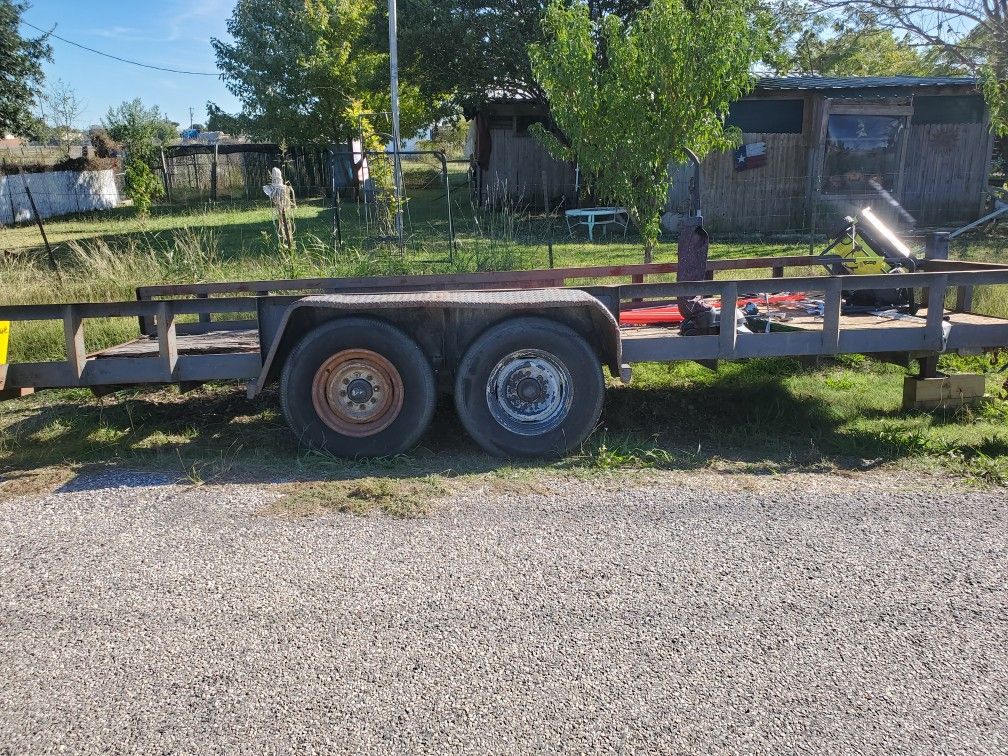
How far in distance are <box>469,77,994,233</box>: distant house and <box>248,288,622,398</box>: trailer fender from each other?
1412cm

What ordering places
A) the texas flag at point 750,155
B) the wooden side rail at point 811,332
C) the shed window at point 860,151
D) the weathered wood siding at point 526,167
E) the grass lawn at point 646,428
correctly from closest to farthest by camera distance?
the grass lawn at point 646,428
the wooden side rail at point 811,332
the texas flag at point 750,155
the shed window at point 860,151
the weathered wood siding at point 526,167

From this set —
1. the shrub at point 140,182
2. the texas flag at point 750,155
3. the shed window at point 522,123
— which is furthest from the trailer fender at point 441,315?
the shrub at point 140,182

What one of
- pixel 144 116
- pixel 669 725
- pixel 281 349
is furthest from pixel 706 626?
pixel 144 116

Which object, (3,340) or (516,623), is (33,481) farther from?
(516,623)

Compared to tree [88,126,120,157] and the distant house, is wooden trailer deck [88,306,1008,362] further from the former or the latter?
tree [88,126,120,157]

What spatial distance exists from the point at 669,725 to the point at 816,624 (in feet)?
3.14

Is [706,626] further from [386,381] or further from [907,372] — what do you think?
[907,372]

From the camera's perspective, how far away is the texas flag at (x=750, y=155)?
735 inches

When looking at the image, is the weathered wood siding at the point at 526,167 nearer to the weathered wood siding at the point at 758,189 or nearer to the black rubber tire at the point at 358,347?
the weathered wood siding at the point at 758,189

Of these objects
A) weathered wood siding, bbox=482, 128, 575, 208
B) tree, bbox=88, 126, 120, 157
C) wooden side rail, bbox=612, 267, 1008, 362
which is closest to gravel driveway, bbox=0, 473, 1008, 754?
wooden side rail, bbox=612, 267, 1008, 362

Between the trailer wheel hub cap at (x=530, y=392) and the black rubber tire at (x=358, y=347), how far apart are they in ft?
1.43

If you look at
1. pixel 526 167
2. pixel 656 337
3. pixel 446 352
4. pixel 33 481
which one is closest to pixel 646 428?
pixel 656 337

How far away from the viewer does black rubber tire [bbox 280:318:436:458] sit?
5.42m

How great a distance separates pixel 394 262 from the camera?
1181cm
